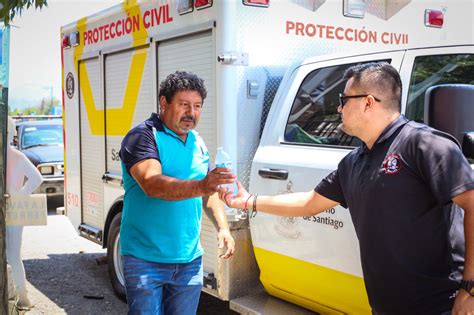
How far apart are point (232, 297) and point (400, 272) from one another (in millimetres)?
1927

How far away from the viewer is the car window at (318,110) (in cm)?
364

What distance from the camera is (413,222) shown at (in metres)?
2.29

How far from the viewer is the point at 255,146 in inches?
163

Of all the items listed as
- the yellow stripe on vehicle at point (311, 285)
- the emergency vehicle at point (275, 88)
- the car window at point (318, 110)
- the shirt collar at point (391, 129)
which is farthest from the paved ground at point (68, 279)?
the shirt collar at point (391, 129)

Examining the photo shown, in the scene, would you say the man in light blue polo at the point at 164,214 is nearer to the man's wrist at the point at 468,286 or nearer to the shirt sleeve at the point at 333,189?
the shirt sleeve at the point at 333,189

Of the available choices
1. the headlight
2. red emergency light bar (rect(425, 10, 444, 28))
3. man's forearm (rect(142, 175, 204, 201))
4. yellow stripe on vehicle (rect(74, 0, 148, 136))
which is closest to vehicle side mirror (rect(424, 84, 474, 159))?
man's forearm (rect(142, 175, 204, 201))

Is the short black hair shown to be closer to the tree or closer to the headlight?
the tree

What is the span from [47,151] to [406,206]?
10.3 metres

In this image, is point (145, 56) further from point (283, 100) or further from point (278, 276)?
point (278, 276)

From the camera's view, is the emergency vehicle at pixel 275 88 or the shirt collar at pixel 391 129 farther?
the emergency vehicle at pixel 275 88

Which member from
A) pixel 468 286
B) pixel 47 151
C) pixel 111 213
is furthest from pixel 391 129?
pixel 47 151

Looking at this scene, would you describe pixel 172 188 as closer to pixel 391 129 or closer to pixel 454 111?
pixel 391 129

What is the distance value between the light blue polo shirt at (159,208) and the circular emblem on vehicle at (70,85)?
374cm

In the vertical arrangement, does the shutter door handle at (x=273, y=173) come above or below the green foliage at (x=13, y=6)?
below
